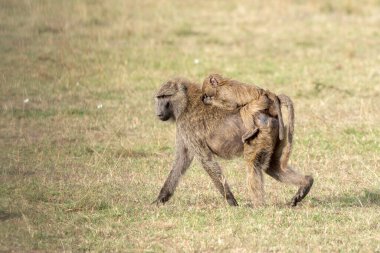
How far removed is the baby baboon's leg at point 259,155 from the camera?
7.36 m

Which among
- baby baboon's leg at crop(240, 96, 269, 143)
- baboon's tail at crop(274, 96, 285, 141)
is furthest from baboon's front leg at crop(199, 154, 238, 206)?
baboon's tail at crop(274, 96, 285, 141)

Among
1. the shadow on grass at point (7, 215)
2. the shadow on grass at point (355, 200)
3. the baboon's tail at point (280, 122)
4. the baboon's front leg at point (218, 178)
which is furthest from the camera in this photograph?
the shadow on grass at point (355, 200)

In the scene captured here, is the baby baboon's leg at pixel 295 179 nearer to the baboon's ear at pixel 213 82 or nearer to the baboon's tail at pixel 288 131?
the baboon's tail at pixel 288 131

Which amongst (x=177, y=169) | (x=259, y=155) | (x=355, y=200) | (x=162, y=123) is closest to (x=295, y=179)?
(x=259, y=155)

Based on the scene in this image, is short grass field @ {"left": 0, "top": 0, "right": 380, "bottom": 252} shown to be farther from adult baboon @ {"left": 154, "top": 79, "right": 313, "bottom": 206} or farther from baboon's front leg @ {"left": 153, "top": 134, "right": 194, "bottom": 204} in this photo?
adult baboon @ {"left": 154, "top": 79, "right": 313, "bottom": 206}

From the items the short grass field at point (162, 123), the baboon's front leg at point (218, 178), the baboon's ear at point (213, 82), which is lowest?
the short grass field at point (162, 123)

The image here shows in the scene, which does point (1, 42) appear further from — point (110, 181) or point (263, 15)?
point (110, 181)

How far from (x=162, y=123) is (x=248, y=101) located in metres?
3.72

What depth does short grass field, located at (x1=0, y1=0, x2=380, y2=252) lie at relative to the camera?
6.82 meters

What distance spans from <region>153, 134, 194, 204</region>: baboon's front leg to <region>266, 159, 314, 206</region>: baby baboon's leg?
74 cm

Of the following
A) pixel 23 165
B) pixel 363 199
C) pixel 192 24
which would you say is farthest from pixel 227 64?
pixel 363 199

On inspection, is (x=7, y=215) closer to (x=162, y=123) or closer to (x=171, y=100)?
(x=171, y=100)

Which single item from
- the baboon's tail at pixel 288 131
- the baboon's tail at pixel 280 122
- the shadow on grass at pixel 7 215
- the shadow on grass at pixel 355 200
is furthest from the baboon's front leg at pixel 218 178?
the shadow on grass at pixel 7 215

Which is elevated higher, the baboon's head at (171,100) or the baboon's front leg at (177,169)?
the baboon's head at (171,100)
